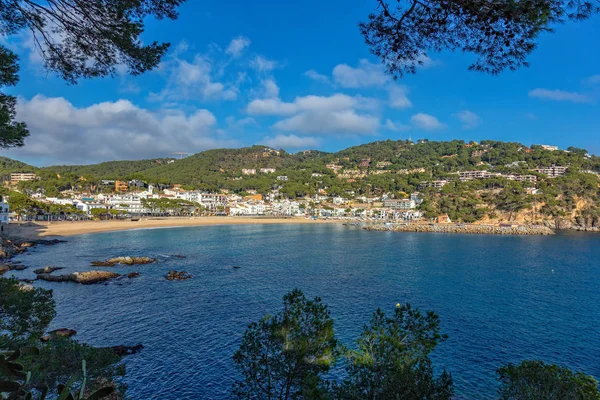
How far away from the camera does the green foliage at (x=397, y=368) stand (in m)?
7.30

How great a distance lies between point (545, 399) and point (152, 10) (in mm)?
10973

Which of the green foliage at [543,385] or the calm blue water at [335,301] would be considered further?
the calm blue water at [335,301]

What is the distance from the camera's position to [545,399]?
716cm

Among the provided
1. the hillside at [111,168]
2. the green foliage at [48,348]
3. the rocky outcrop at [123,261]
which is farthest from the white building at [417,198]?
the hillside at [111,168]

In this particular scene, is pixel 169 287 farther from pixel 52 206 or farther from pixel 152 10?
pixel 52 206

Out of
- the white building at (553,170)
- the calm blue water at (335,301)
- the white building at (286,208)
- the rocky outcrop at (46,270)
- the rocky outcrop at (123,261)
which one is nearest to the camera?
the calm blue water at (335,301)

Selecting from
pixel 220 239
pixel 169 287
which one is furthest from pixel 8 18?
pixel 220 239

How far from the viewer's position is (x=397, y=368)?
315 inches

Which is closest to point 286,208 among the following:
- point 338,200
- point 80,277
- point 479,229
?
point 338,200

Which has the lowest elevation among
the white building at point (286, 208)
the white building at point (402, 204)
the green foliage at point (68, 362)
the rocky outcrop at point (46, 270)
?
the rocky outcrop at point (46, 270)

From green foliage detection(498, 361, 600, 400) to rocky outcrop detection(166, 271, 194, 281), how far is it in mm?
24458

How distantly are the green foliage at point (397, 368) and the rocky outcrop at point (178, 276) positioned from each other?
71.1ft

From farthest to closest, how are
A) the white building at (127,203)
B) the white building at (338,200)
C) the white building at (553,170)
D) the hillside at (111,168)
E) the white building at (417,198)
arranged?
the hillside at (111,168)
the white building at (338,200)
the white building at (553,170)
the white building at (417,198)
the white building at (127,203)

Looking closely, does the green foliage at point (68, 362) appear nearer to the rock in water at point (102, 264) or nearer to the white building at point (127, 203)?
the rock in water at point (102, 264)
